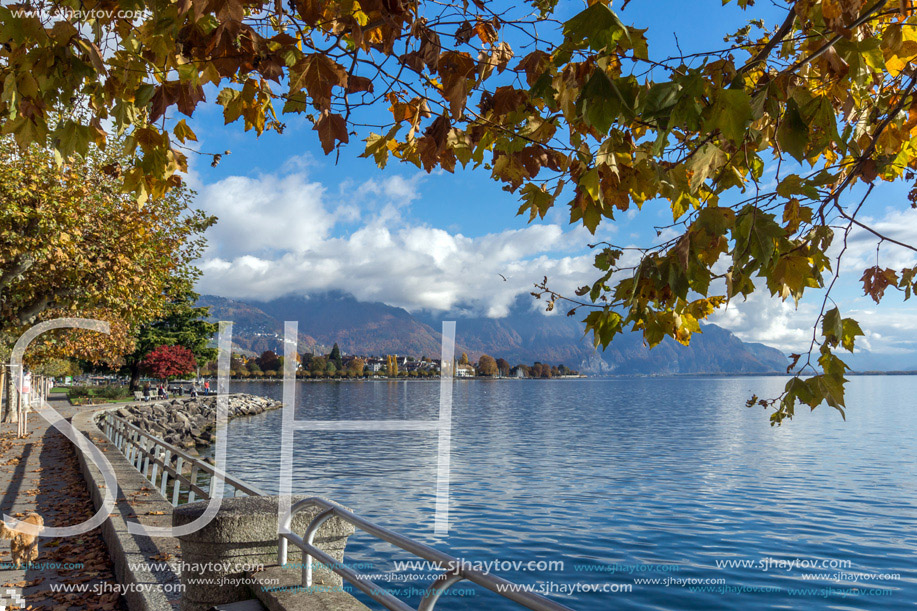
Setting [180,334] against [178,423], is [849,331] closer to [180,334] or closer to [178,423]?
[178,423]

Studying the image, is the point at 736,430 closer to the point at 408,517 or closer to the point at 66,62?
the point at 408,517

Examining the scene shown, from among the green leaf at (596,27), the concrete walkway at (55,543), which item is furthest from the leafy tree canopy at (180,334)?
the green leaf at (596,27)

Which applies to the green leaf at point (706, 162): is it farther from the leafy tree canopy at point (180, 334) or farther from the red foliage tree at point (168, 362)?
the red foliage tree at point (168, 362)

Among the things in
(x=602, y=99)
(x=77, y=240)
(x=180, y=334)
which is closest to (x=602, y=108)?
(x=602, y=99)

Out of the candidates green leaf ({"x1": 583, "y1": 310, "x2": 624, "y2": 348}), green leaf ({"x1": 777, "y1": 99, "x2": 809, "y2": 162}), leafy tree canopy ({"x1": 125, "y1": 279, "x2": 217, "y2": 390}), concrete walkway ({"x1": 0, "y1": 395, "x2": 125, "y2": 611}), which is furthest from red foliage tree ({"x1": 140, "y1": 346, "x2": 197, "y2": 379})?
green leaf ({"x1": 777, "y1": 99, "x2": 809, "y2": 162})

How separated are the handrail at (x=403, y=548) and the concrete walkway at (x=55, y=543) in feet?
9.75

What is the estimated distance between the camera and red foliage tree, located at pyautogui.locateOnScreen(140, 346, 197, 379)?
6050cm

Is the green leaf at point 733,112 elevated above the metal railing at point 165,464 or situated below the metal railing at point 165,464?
above

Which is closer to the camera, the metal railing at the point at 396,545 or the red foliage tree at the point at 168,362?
the metal railing at the point at 396,545

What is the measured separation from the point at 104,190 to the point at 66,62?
48.5 ft

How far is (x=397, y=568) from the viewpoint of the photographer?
543 inches

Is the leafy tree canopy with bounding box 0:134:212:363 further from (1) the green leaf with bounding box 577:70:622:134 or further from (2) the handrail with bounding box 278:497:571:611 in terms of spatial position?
(1) the green leaf with bounding box 577:70:622:134

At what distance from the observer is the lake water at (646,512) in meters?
13.3

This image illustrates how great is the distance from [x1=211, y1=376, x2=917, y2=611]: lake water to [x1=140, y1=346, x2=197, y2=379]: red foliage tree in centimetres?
2359
